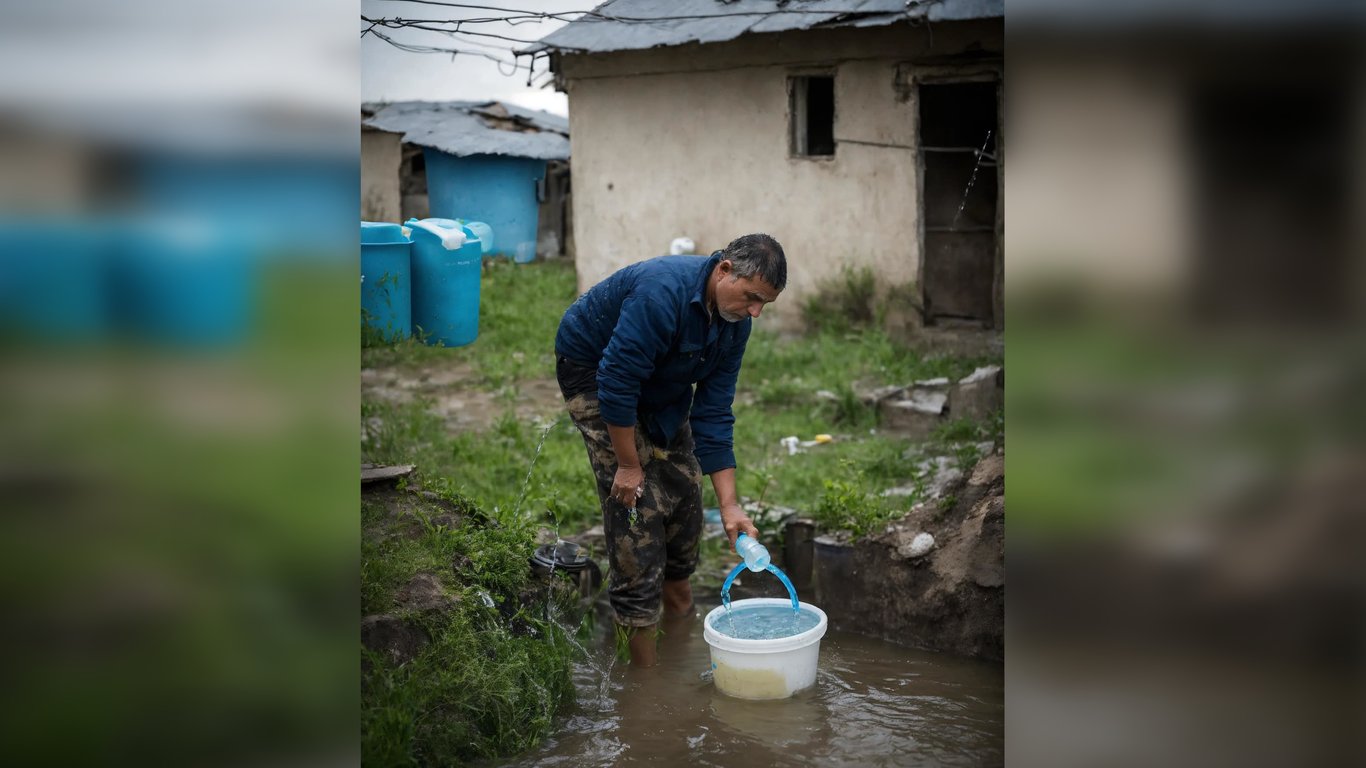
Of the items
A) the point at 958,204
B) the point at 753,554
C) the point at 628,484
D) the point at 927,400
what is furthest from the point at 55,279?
the point at 958,204

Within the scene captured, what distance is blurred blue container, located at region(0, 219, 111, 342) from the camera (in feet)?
7.21

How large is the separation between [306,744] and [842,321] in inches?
352

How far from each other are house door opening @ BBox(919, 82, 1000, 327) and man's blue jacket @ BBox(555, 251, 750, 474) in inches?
257

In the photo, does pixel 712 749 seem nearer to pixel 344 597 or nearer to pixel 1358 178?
pixel 344 597

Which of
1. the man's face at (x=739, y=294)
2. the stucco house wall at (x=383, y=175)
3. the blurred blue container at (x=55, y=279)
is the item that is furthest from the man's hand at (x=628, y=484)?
the stucco house wall at (x=383, y=175)

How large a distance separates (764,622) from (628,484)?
80 cm

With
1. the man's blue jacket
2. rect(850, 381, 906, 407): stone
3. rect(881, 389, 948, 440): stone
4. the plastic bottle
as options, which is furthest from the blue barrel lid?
the plastic bottle

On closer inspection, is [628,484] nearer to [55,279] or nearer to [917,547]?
[917,547]

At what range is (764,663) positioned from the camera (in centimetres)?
440

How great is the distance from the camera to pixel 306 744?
8.05 feet

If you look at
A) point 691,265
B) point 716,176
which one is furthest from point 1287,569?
point 716,176

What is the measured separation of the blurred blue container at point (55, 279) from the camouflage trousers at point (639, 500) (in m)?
2.58

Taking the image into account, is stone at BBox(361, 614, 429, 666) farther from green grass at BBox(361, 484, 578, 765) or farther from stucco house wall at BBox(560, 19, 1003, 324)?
stucco house wall at BBox(560, 19, 1003, 324)

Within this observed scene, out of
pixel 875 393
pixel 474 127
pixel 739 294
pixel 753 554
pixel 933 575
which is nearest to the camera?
pixel 739 294
